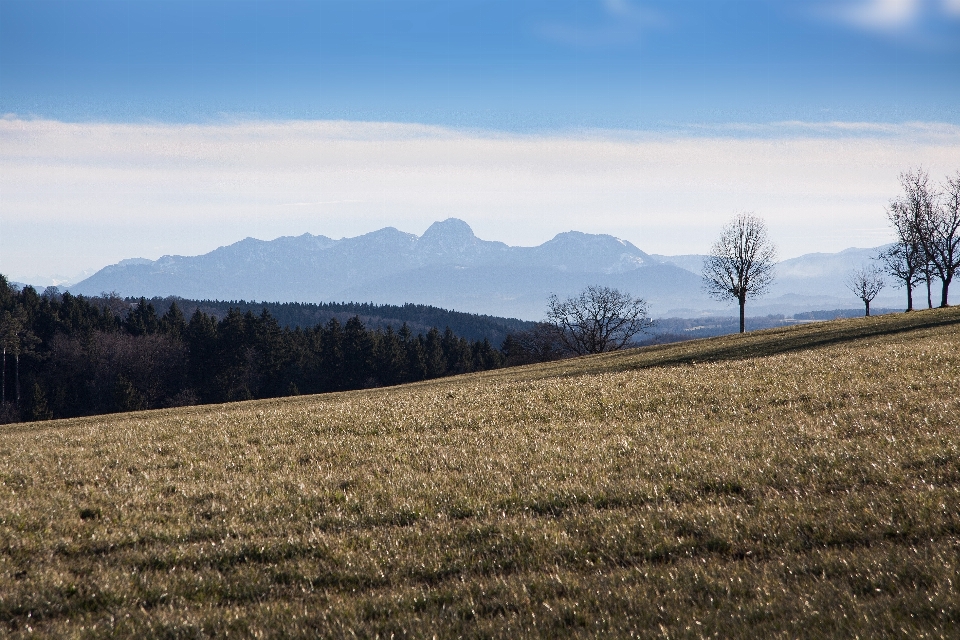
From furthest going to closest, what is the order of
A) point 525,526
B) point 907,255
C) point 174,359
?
point 174,359 → point 907,255 → point 525,526

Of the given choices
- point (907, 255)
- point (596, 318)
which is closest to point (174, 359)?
point (596, 318)

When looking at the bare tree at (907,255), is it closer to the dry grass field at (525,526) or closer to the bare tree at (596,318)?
the bare tree at (596,318)

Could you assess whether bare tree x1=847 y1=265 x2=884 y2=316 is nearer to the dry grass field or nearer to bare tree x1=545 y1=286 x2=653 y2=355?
bare tree x1=545 y1=286 x2=653 y2=355

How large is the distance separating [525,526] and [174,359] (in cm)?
12267

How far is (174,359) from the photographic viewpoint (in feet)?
389

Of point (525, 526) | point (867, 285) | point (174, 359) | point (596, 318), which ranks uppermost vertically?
point (867, 285)

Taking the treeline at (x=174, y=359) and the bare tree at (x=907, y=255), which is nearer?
the bare tree at (x=907, y=255)

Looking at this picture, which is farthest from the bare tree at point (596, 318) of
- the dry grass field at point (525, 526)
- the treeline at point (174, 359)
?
the dry grass field at point (525, 526)

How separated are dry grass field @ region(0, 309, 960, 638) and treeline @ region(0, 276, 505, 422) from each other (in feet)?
307

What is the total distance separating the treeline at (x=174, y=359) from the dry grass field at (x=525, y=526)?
93.4m

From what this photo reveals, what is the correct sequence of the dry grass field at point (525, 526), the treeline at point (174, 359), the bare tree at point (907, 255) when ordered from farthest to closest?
the treeline at point (174, 359) < the bare tree at point (907, 255) < the dry grass field at point (525, 526)

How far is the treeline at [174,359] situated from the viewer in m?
109

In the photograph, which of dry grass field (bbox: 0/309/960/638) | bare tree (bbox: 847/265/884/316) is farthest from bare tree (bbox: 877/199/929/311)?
dry grass field (bbox: 0/309/960/638)

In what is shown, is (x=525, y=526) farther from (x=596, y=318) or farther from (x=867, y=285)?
(x=867, y=285)
